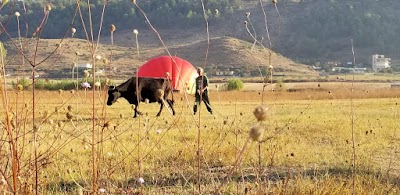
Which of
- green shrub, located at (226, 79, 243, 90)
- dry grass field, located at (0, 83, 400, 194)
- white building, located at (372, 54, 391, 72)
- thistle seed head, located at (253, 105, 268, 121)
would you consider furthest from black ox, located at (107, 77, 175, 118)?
white building, located at (372, 54, 391, 72)

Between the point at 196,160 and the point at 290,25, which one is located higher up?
the point at 290,25

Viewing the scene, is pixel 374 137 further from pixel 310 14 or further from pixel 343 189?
pixel 310 14

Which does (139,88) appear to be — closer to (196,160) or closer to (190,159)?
(190,159)

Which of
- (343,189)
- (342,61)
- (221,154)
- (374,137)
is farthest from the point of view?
(342,61)

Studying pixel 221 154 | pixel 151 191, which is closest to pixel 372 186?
pixel 151 191

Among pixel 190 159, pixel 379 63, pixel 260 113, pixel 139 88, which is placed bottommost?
pixel 190 159

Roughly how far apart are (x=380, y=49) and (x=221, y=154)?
119m

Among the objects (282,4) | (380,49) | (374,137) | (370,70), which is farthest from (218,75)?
(374,137)

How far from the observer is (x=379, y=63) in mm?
107938

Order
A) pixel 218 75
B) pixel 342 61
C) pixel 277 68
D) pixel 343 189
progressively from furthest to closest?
pixel 342 61, pixel 277 68, pixel 218 75, pixel 343 189

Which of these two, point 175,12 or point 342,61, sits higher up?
point 175,12

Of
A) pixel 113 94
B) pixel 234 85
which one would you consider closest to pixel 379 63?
pixel 234 85

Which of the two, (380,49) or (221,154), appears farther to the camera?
(380,49)

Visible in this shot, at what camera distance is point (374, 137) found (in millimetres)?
10320
